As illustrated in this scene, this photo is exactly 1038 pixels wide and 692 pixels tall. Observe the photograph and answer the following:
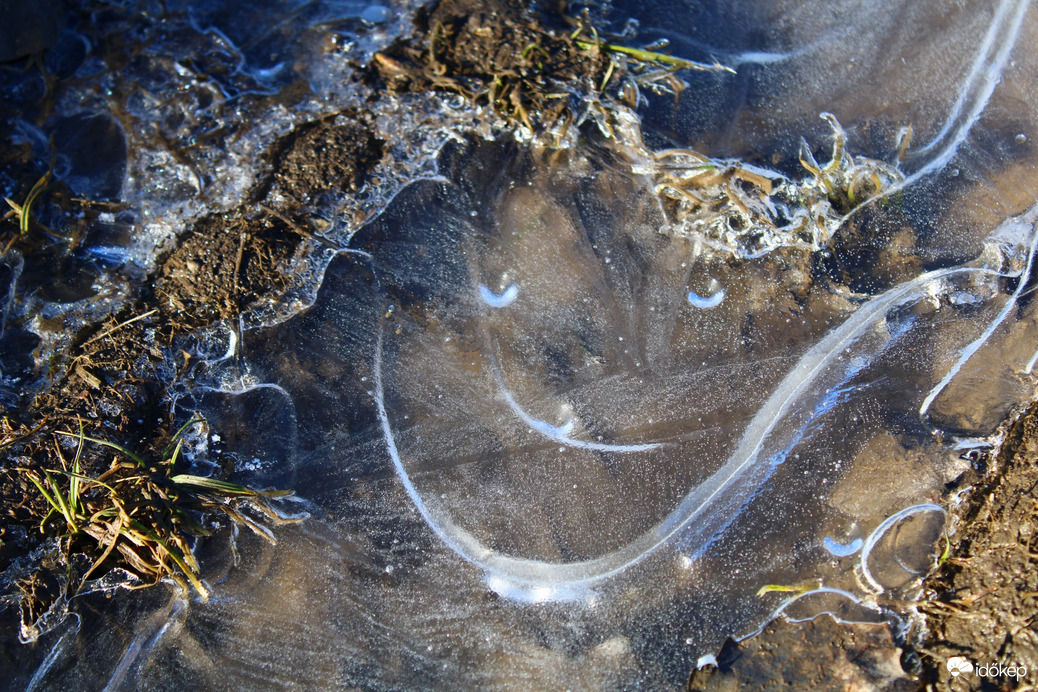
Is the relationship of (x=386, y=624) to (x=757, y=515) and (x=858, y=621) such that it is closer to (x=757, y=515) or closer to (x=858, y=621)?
(x=757, y=515)

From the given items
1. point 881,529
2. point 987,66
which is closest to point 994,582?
point 881,529

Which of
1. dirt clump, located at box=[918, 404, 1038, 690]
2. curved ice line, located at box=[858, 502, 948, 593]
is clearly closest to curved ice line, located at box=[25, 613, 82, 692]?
curved ice line, located at box=[858, 502, 948, 593]

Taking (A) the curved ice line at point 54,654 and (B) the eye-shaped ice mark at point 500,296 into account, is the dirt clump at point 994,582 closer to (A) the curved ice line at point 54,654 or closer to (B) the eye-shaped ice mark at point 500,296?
(B) the eye-shaped ice mark at point 500,296

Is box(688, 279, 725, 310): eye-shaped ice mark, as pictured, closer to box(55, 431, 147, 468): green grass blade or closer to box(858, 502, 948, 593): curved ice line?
box(858, 502, 948, 593): curved ice line

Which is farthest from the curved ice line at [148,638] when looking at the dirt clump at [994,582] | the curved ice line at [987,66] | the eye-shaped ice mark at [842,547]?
the curved ice line at [987,66]

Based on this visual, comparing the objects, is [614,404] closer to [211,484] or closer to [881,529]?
[881,529]

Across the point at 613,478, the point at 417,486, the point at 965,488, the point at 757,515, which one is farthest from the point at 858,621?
the point at 417,486
